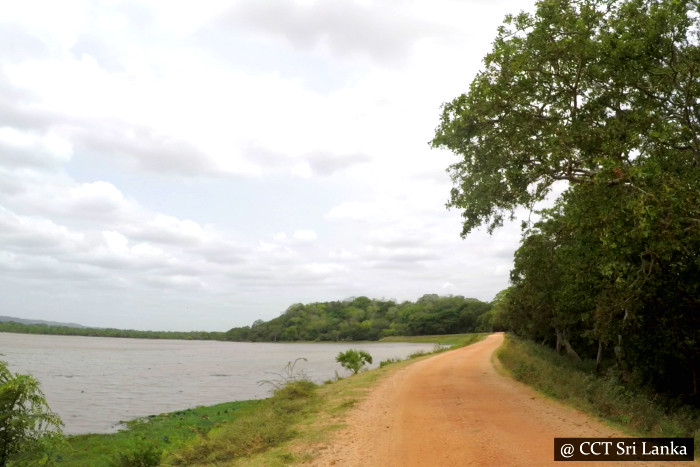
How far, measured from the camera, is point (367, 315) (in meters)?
181

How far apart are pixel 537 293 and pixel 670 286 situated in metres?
12.8

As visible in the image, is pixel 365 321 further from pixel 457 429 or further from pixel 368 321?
pixel 457 429

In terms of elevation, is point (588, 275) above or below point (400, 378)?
above

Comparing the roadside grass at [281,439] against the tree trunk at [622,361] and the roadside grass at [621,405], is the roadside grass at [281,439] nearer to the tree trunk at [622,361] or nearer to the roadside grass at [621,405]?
the roadside grass at [621,405]

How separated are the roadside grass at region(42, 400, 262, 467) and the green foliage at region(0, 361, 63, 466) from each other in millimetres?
750

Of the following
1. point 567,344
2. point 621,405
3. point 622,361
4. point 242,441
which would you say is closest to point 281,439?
point 242,441

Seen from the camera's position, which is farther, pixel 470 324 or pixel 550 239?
pixel 470 324

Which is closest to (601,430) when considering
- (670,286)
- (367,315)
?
(670,286)

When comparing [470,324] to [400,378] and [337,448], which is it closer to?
[400,378]

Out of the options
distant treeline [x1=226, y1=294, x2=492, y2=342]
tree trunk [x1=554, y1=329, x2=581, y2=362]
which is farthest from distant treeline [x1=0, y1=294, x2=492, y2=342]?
tree trunk [x1=554, y1=329, x2=581, y2=362]

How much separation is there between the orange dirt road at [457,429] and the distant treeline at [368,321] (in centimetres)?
11226

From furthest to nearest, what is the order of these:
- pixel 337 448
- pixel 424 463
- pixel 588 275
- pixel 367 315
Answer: pixel 367 315 < pixel 588 275 < pixel 337 448 < pixel 424 463

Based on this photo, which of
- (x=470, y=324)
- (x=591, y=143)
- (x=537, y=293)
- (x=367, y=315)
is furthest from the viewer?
(x=367, y=315)

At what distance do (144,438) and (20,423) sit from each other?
9.62 m
